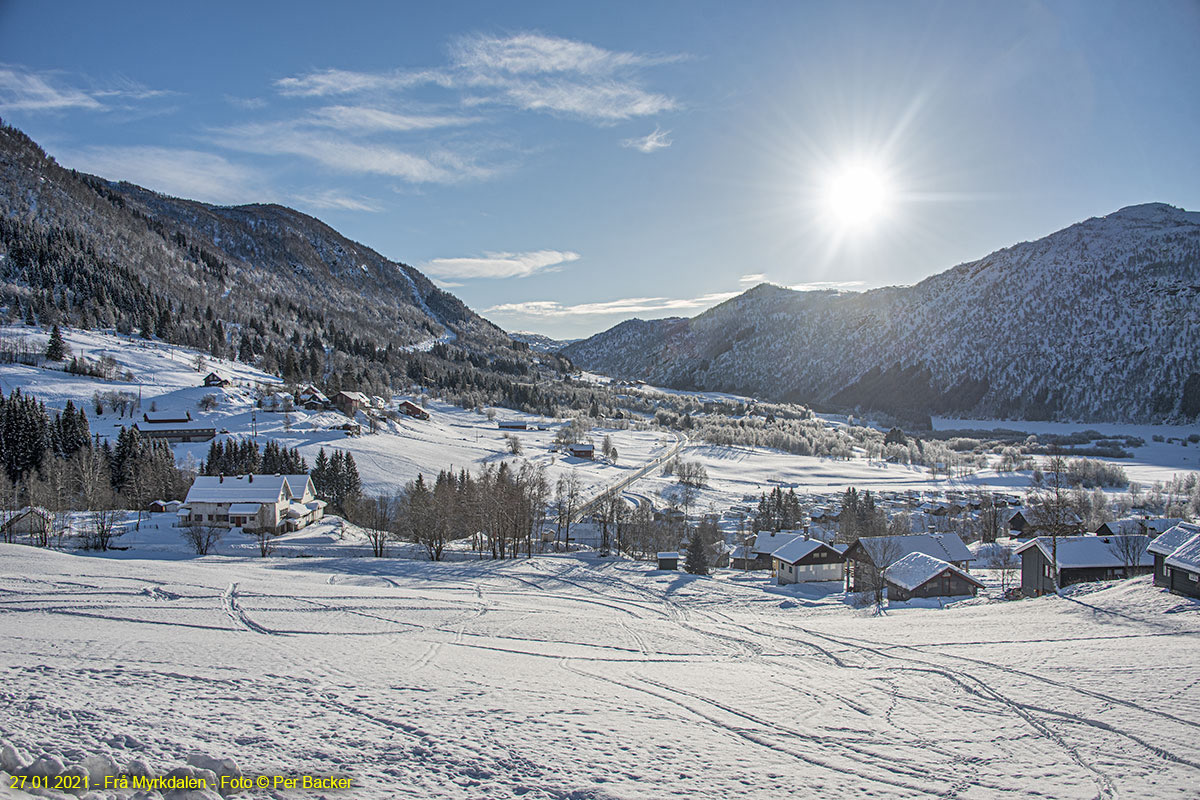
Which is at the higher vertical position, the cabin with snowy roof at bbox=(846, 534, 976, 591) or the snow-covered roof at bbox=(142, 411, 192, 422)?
the snow-covered roof at bbox=(142, 411, 192, 422)

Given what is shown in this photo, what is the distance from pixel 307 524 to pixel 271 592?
31.3 meters

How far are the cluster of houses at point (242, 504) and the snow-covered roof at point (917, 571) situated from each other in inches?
1836

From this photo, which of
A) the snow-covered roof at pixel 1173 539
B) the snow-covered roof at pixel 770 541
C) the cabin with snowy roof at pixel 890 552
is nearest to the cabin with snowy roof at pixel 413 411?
the snow-covered roof at pixel 770 541

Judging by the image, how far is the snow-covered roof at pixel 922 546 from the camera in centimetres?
4306

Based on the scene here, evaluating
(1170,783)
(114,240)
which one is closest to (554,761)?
(1170,783)

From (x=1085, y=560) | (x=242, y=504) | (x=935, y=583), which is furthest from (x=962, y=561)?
(x=242, y=504)

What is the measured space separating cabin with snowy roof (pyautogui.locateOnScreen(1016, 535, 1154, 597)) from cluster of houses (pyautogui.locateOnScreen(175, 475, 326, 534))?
54.5 metres

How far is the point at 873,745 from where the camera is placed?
440 inches

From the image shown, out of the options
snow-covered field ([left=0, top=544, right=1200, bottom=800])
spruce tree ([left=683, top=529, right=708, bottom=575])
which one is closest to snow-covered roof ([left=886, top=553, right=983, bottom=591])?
A: snow-covered field ([left=0, top=544, right=1200, bottom=800])

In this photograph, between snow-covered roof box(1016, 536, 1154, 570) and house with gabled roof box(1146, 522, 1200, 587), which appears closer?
house with gabled roof box(1146, 522, 1200, 587)

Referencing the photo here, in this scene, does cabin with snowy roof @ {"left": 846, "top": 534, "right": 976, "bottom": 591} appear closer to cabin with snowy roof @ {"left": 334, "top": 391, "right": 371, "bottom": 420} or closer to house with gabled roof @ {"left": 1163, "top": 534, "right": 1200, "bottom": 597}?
house with gabled roof @ {"left": 1163, "top": 534, "right": 1200, "bottom": 597}

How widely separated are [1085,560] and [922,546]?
10.1 metres

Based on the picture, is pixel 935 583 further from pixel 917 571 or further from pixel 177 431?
pixel 177 431

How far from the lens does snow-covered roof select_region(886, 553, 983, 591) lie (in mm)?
36250
